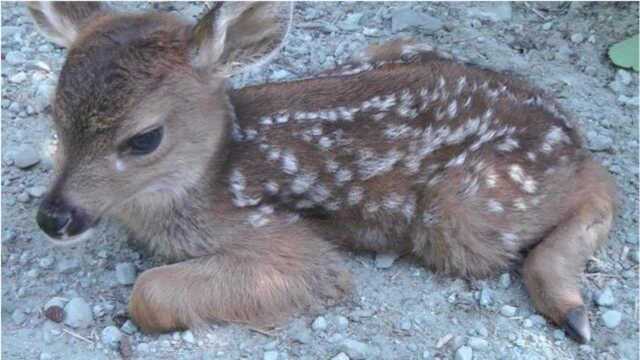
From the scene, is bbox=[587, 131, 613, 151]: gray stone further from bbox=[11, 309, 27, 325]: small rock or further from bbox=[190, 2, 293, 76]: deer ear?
bbox=[11, 309, 27, 325]: small rock

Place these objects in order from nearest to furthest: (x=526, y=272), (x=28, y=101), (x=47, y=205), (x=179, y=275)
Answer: (x=47, y=205) < (x=179, y=275) < (x=526, y=272) < (x=28, y=101)

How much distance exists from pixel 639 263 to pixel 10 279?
7.49 feet

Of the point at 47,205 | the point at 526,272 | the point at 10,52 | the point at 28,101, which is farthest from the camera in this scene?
the point at 10,52

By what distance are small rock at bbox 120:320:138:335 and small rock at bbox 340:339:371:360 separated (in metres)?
0.69

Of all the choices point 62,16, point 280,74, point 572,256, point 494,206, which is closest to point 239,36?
point 62,16

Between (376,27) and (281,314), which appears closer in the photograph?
(281,314)

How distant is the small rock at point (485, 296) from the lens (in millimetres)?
4160

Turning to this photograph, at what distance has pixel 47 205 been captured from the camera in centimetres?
362

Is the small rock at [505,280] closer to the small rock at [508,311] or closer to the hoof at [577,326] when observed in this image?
the small rock at [508,311]

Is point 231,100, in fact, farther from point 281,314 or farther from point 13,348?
point 13,348

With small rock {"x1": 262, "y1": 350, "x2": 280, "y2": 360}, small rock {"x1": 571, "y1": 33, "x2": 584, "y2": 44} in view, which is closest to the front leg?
small rock {"x1": 262, "y1": 350, "x2": 280, "y2": 360}

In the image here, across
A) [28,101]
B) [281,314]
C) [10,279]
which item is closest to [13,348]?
[10,279]

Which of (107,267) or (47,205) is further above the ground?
(47,205)

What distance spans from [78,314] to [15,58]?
1617mm
